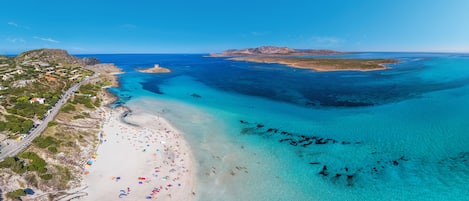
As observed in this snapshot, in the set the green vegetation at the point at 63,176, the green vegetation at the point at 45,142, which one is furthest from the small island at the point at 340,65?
the green vegetation at the point at 63,176

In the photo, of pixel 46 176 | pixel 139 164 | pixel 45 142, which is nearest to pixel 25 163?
pixel 46 176

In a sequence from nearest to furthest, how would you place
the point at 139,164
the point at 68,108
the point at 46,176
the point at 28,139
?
the point at 46,176, the point at 139,164, the point at 28,139, the point at 68,108

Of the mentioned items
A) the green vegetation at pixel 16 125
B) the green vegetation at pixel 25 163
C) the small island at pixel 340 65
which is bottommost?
the green vegetation at pixel 25 163

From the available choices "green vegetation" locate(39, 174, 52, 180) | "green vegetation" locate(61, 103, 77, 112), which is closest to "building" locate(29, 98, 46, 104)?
"green vegetation" locate(61, 103, 77, 112)

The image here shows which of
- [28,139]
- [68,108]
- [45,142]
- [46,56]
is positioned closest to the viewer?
[45,142]

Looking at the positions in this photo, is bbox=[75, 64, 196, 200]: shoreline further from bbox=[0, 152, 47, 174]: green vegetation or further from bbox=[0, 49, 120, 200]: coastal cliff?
bbox=[0, 152, 47, 174]: green vegetation

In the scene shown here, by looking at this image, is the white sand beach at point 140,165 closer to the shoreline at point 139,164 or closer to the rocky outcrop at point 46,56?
the shoreline at point 139,164

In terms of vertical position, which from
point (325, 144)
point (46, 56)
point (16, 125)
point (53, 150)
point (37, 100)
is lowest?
point (325, 144)

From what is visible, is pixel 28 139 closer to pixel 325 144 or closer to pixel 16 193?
pixel 16 193
